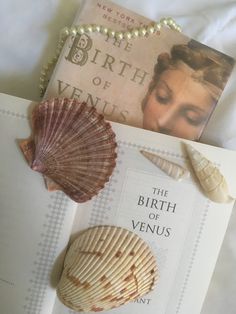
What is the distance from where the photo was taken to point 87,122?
46 cm

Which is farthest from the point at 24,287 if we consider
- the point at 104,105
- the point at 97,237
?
the point at 104,105

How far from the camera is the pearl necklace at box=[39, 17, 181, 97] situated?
48 centimetres

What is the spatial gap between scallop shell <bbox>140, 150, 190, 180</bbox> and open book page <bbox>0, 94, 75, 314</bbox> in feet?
0.31

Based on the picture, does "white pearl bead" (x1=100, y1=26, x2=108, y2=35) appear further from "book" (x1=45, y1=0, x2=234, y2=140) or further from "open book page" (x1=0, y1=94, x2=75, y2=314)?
"open book page" (x1=0, y1=94, x2=75, y2=314)

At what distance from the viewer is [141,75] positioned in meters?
0.49

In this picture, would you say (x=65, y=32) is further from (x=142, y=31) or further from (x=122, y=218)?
(x=122, y=218)

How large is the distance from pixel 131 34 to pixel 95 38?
4 cm

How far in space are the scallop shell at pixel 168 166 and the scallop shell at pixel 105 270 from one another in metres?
0.08

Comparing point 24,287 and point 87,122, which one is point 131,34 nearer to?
point 87,122

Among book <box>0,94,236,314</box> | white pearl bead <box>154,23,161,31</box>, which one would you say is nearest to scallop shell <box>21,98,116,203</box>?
book <box>0,94,236,314</box>

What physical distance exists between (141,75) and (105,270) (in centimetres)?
21

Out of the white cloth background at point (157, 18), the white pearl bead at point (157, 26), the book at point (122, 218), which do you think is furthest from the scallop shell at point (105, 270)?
the white pearl bead at point (157, 26)

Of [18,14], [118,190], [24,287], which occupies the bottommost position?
[24,287]

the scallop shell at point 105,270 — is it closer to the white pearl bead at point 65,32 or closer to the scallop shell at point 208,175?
the scallop shell at point 208,175
